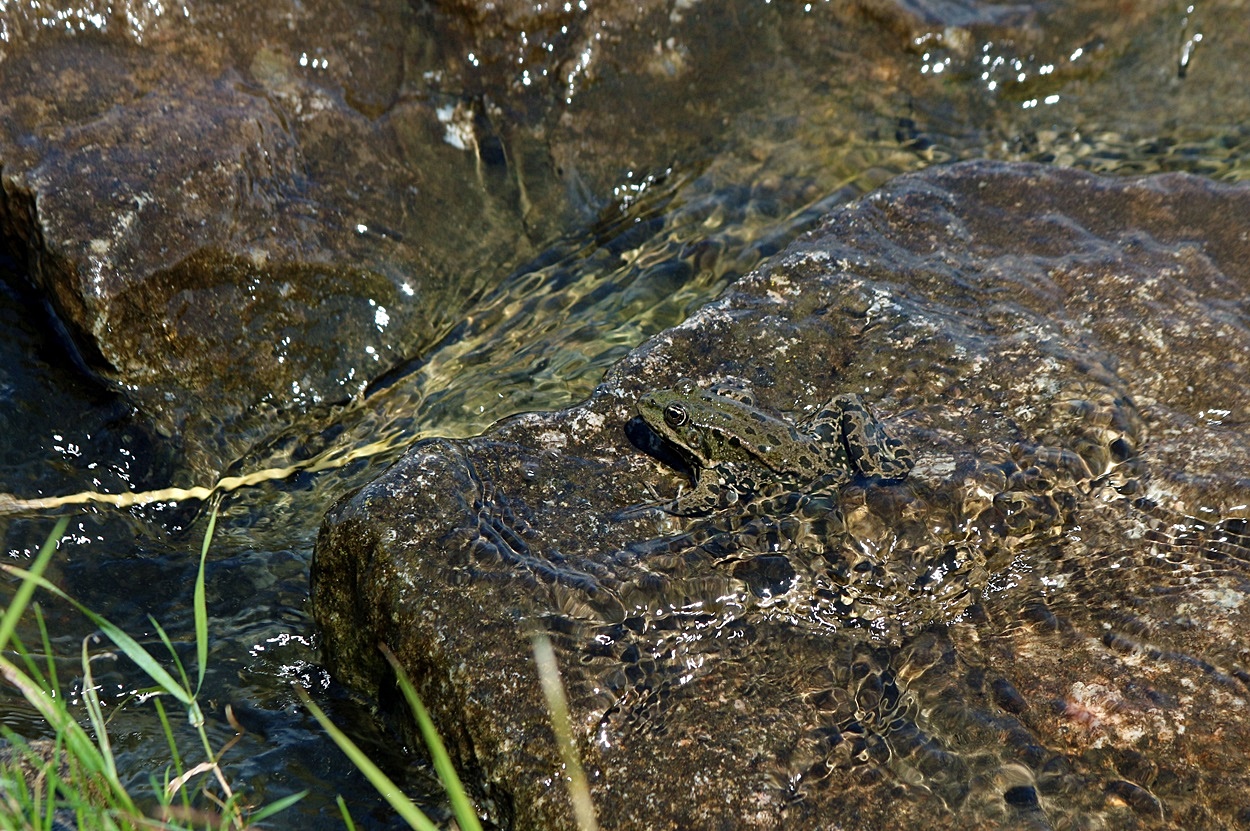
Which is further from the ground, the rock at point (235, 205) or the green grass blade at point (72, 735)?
the rock at point (235, 205)

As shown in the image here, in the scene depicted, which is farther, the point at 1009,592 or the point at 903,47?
the point at 903,47

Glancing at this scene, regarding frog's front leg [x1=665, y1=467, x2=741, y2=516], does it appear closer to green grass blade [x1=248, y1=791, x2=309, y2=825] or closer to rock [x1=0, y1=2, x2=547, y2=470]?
green grass blade [x1=248, y1=791, x2=309, y2=825]

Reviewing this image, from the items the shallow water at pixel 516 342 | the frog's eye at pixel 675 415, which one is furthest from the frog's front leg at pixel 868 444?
the shallow water at pixel 516 342

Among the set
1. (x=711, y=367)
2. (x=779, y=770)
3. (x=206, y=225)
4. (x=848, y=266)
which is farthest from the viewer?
(x=206, y=225)

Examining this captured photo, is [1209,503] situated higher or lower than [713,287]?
lower

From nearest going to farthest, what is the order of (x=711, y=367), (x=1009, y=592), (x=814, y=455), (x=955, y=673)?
Answer: (x=955, y=673) → (x=1009, y=592) → (x=814, y=455) → (x=711, y=367)

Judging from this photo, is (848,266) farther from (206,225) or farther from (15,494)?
(15,494)

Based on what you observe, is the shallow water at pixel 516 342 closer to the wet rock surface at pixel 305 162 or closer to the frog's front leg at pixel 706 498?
the wet rock surface at pixel 305 162

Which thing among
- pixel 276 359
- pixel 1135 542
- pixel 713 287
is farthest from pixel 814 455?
pixel 276 359
